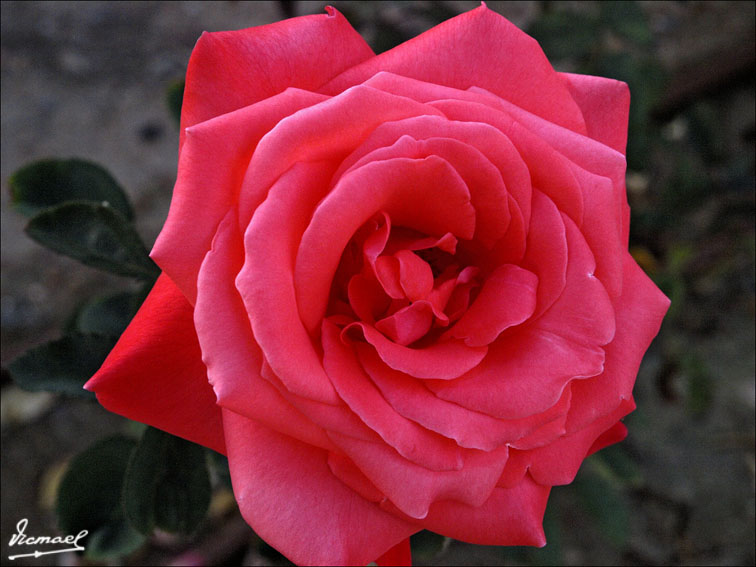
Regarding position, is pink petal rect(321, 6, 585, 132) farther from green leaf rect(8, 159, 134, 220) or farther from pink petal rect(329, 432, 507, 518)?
green leaf rect(8, 159, 134, 220)

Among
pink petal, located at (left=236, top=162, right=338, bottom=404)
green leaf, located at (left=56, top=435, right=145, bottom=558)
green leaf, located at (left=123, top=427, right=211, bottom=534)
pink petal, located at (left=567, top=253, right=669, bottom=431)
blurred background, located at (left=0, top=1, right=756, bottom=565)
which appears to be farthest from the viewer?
blurred background, located at (left=0, top=1, right=756, bottom=565)

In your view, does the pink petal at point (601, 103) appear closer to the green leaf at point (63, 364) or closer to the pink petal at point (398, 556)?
the pink petal at point (398, 556)

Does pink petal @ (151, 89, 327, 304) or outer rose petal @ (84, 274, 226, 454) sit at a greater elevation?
pink petal @ (151, 89, 327, 304)

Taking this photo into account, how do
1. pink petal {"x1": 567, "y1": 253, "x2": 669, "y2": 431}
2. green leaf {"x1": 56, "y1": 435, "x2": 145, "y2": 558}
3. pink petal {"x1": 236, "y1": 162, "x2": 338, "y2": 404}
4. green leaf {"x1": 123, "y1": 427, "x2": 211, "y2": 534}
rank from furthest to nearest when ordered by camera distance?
green leaf {"x1": 56, "y1": 435, "x2": 145, "y2": 558} → green leaf {"x1": 123, "y1": 427, "x2": 211, "y2": 534} → pink petal {"x1": 567, "y1": 253, "x2": 669, "y2": 431} → pink petal {"x1": 236, "y1": 162, "x2": 338, "y2": 404}

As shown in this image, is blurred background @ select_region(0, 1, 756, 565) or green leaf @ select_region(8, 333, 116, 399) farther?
blurred background @ select_region(0, 1, 756, 565)

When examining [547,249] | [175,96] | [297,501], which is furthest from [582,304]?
[175,96]

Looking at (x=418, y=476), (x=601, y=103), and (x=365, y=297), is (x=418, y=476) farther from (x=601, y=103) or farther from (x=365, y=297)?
(x=601, y=103)

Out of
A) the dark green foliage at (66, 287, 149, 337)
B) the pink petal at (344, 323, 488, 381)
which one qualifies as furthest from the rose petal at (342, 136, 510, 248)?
the dark green foliage at (66, 287, 149, 337)
